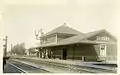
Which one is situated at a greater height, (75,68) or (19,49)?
(19,49)

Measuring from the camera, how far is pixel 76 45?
1.29 metres

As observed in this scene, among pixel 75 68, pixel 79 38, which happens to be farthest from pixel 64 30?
pixel 75 68

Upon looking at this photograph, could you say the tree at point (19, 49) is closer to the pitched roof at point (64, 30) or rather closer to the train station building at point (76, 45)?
the train station building at point (76, 45)

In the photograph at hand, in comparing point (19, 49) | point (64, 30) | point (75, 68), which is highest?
point (64, 30)

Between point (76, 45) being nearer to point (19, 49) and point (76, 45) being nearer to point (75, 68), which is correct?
point (75, 68)

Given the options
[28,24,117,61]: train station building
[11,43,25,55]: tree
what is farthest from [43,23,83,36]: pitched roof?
[11,43,25,55]: tree

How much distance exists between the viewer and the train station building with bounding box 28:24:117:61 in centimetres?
128

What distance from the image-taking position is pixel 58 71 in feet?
4.24

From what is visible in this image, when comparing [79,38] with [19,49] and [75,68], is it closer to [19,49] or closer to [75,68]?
[75,68]

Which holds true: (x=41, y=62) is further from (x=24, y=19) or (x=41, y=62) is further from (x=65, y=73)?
(x=24, y=19)

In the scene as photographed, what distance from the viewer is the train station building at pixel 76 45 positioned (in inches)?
50.4

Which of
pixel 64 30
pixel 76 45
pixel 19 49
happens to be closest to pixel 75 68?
pixel 76 45

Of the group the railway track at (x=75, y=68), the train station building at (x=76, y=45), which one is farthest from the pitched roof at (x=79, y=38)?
the railway track at (x=75, y=68)

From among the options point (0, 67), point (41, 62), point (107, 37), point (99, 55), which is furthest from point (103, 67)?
point (0, 67)
